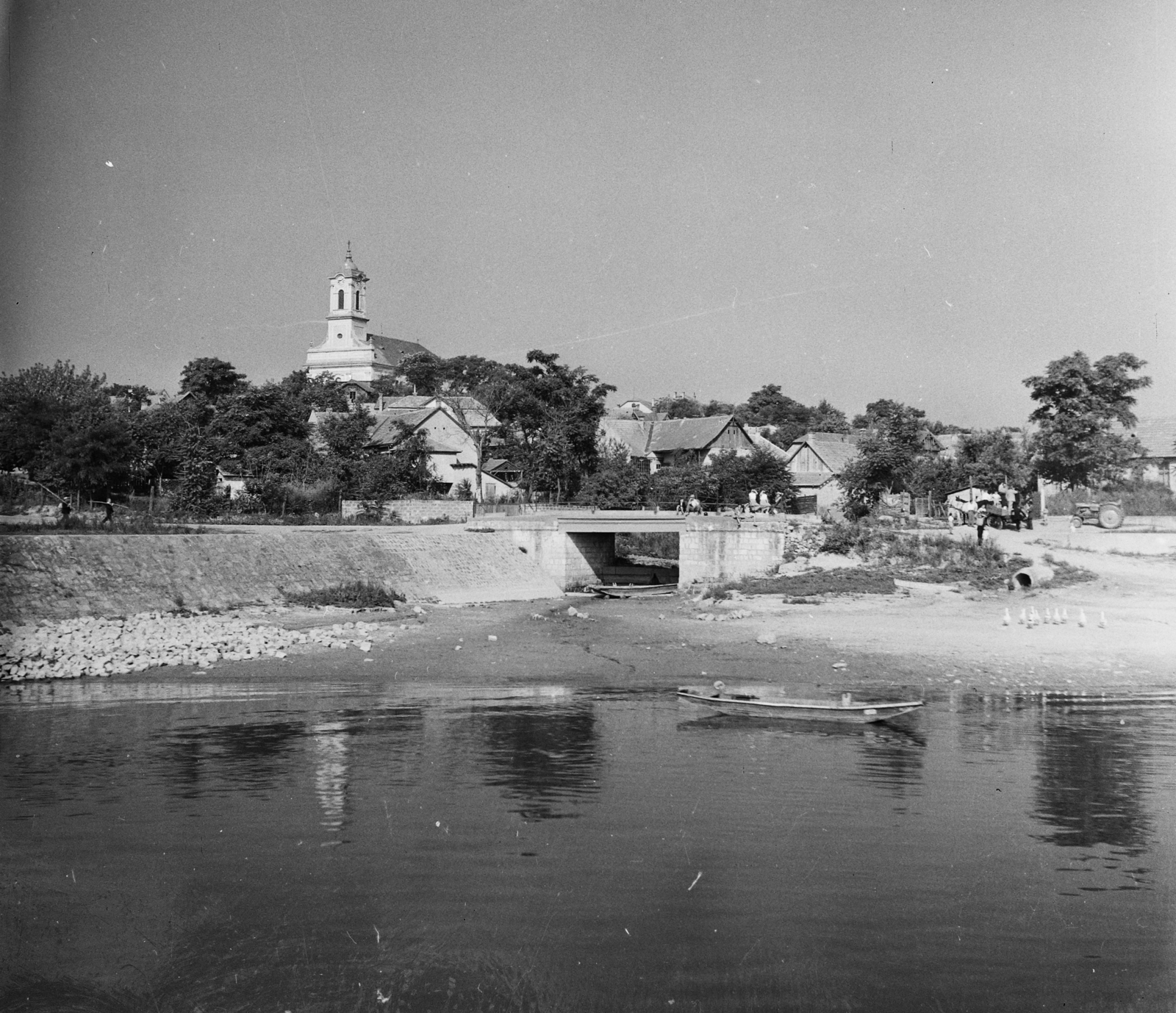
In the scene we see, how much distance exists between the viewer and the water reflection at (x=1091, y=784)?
44.6 feet

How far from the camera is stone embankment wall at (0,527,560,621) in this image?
92.7 feet

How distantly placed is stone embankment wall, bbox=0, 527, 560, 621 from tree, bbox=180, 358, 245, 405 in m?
37.6

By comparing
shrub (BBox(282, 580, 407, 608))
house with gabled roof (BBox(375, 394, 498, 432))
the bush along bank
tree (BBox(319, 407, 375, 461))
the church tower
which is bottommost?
the bush along bank

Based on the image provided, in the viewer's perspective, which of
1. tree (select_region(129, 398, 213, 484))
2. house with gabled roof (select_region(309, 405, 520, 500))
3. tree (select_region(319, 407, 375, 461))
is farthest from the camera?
house with gabled roof (select_region(309, 405, 520, 500))

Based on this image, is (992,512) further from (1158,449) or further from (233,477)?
(233,477)

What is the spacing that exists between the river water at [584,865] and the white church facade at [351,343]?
395 ft

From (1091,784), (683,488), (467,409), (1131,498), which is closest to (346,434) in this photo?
(467,409)

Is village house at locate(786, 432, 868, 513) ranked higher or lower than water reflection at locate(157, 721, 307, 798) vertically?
higher

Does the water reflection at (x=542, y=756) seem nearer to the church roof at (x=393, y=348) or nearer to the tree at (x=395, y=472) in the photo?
the tree at (x=395, y=472)

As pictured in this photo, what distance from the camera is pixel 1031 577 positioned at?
3525cm

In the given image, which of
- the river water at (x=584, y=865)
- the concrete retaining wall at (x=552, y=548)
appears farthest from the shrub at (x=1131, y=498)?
the river water at (x=584, y=865)

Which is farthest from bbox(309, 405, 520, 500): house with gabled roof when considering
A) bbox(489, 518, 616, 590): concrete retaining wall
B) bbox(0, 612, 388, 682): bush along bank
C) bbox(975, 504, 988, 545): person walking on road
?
bbox(0, 612, 388, 682): bush along bank

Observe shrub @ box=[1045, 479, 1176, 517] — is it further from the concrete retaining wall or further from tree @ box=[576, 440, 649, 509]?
the concrete retaining wall

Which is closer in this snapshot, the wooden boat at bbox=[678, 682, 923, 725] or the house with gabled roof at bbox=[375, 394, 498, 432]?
the wooden boat at bbox=[678, 682, 923, 725]
